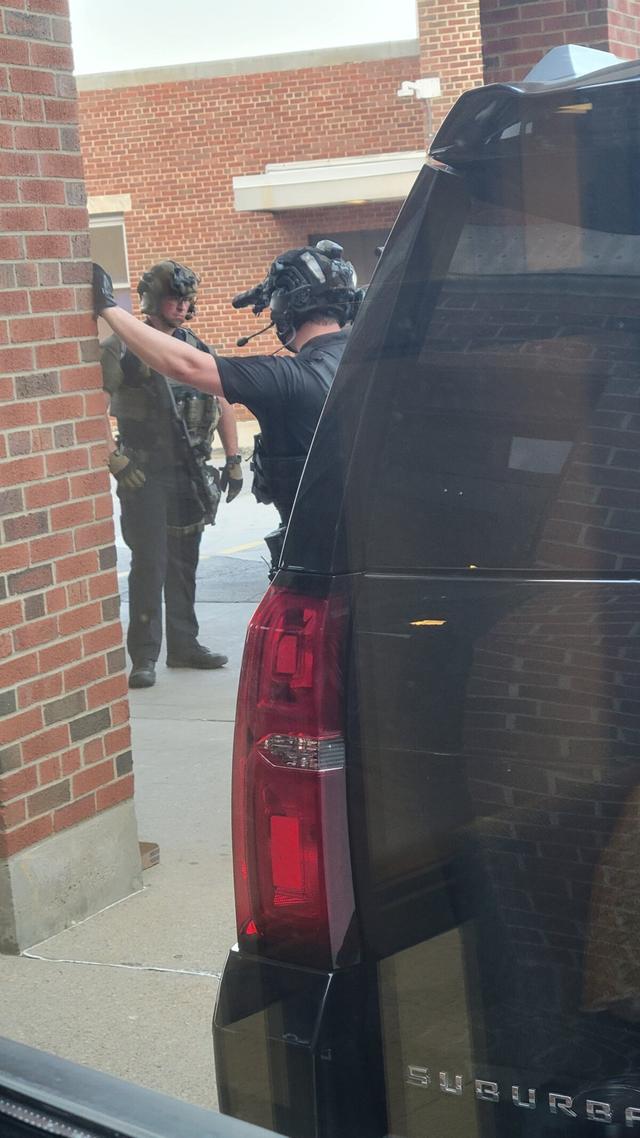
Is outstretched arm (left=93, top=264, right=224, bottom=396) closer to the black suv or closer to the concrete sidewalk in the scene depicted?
the concrete sidewalk

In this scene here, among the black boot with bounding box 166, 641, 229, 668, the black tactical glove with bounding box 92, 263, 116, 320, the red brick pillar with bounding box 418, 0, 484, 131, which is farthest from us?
the red brick pillar with bounding box 418, 0, 484, 131

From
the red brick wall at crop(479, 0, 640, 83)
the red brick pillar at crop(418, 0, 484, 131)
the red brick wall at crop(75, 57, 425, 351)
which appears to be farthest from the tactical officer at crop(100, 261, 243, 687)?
the red brick pillar at crop(418, 0, 484, 131)

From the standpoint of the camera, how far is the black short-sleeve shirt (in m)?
4.38

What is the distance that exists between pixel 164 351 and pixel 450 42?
1862 cm

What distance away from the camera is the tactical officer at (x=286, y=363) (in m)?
4.23

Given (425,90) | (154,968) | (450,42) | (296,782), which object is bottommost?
(154,968)

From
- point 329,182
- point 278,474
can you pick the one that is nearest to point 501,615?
point 278,474

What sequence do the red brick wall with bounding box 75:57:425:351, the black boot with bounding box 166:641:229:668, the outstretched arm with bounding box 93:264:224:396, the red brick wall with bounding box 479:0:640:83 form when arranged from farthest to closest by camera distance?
1. the red brick wall with bounding box 75:57:425:351
2. the black boot with bounding box 166:641:229:668
3. the red brick wall with bounding box 479:0:640:83
4. the outstretched arm with bounding box 93:264:224:396

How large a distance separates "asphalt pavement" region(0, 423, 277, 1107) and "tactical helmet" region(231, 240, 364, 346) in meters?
1.79

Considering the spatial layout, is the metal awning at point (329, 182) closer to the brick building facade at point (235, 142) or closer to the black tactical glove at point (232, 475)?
the brick building facade at point (235, 142)

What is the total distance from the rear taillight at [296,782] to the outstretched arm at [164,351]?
7.41ft

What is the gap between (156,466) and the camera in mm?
7176

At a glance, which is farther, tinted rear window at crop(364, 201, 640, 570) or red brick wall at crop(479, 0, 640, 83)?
red brick wall at crop(479, 0, 640, 83)

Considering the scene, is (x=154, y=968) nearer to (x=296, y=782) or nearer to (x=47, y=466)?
(x=47, y=466)
